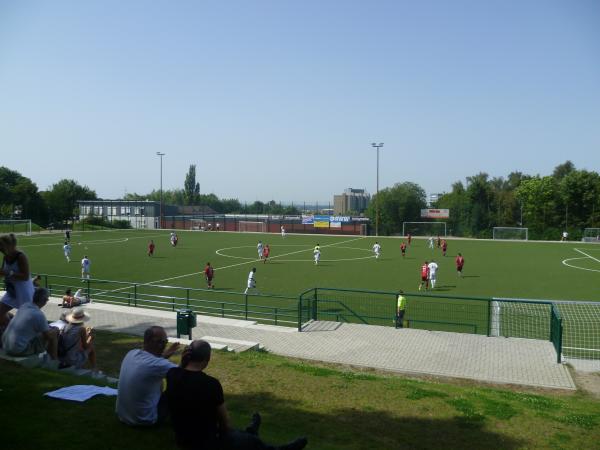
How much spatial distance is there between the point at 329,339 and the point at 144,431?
10260 mm

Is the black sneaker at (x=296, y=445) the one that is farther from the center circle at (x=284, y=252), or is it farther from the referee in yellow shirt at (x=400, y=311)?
the center circle at (x=284, y=252)

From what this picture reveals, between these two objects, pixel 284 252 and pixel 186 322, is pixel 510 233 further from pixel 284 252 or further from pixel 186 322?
pixel 186 322

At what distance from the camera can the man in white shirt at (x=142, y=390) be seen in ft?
16.8

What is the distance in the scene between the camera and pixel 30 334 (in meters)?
7.20

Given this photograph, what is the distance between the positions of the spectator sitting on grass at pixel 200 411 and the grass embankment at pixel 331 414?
0.49 meters

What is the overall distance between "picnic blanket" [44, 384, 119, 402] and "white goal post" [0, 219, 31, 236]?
64.5 metres

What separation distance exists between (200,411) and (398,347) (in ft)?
34.3

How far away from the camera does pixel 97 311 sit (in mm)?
18312

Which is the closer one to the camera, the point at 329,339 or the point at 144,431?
the point at 144,431

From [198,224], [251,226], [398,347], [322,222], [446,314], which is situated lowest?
[398,347]

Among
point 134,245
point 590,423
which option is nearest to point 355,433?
point 590,423

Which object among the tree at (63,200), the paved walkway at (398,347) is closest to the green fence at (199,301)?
the paved walkway at (398,347)

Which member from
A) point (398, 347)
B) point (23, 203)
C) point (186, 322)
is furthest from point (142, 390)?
point (23, 203)

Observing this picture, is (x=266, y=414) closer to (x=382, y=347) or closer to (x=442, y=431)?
(x=442, y=431)
